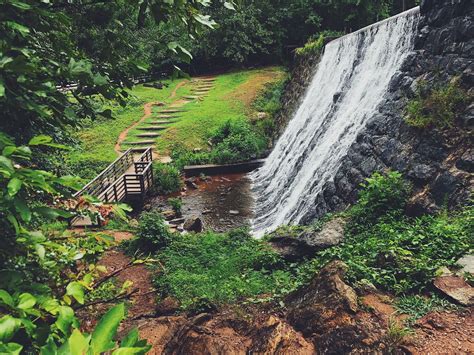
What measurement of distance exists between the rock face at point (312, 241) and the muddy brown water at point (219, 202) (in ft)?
14.7

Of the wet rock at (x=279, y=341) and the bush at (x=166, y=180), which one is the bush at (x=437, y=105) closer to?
the wet rock at (x=279, y=341)

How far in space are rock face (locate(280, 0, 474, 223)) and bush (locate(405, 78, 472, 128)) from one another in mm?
120

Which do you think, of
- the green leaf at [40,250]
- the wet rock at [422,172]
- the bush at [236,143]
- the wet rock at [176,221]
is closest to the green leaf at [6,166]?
the green leaf at [40,250]

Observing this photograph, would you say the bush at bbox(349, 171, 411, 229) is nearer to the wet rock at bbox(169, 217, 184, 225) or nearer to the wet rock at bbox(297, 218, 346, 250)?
the wet rock at bbox(297, 218, 346, 250)

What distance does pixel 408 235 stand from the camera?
5.62 m

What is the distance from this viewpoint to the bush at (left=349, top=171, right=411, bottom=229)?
675 cm

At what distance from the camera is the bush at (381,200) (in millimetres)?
6750

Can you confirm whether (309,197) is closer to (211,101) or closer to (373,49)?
(373,49)

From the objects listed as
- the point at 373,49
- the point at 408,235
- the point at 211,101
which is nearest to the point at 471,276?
the point at 408,235

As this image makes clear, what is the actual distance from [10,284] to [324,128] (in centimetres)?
1164

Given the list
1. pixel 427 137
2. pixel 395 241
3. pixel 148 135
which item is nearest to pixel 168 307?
pixel 395 241

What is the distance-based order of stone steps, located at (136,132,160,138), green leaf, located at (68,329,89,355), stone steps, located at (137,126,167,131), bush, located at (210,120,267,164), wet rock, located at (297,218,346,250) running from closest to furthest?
1. green leaf, located at (68,329,89,355)
2. wet rock, located at (297,218,346,250)
3. bush, located at (210,120,267,164)
4. stone steps, located at (136,132,160,138)
5. stone steps, located at (137,126,167,131)

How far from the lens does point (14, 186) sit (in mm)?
1169

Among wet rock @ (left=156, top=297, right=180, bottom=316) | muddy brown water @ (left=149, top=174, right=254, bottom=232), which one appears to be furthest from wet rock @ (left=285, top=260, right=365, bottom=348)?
muddy brown water @ (left=149, top=174, right=254, bottom=232)
